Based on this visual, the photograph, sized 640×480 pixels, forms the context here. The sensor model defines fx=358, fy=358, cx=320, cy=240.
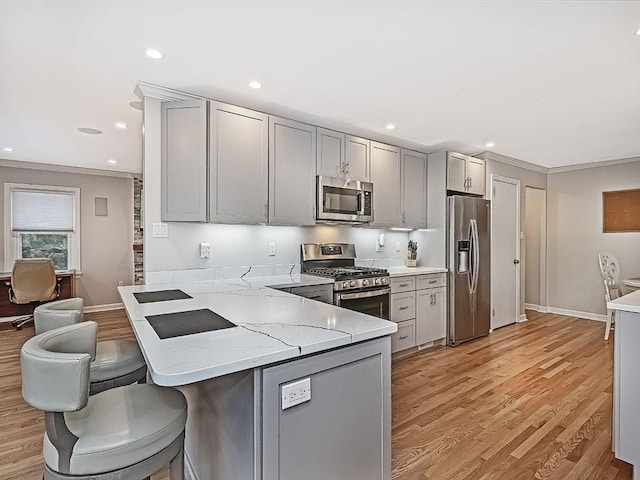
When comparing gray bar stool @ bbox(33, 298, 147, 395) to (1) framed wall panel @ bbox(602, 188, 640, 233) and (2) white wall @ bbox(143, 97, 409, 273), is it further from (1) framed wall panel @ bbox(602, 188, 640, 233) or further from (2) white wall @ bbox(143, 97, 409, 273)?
(1) framed wall panel @ bbox(602, 188, 640, 233)

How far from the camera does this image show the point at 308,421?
1252 millimetres

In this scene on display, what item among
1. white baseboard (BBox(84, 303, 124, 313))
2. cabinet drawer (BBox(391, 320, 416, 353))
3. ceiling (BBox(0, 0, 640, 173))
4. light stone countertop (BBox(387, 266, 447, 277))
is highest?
ceiling (BBox(0, 0, 640, 173))

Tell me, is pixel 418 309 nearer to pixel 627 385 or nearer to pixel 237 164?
pixel 627 385

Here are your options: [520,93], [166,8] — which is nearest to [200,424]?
[166,8]

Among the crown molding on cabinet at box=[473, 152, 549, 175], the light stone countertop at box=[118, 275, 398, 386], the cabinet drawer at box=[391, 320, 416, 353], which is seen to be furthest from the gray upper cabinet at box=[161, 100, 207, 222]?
the crown molding on cabinet at box=[473, 152, 549, 175]

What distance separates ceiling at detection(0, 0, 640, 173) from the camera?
184cm

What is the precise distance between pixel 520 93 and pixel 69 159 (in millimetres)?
5866

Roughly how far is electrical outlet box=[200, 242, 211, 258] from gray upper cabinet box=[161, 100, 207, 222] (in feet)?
1.17

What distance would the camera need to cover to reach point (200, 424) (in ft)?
5.65

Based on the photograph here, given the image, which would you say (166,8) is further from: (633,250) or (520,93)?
(633,250)

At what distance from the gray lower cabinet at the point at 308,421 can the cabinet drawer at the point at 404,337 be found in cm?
230

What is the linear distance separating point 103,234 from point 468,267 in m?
5.84

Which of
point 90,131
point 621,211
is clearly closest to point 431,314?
point 621,211

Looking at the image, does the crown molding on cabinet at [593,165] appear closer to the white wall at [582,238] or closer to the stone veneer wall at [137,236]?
the white wall at [582,238]
